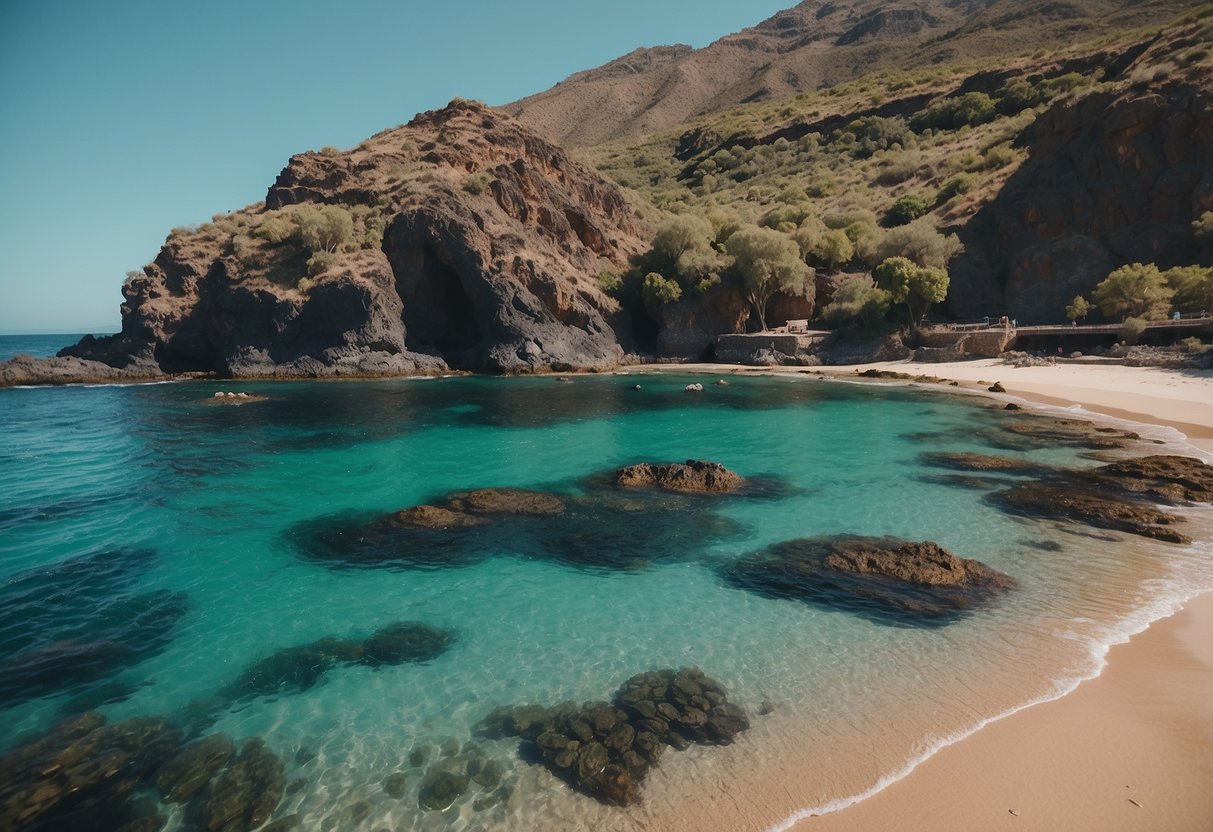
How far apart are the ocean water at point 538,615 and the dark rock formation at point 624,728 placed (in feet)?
0.69

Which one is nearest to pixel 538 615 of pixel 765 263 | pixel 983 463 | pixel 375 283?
pixel 983 463

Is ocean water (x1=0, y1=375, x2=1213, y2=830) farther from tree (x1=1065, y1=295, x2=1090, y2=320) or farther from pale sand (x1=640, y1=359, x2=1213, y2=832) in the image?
tree (x1=1065, y1=295, x2=1090, y2=320)

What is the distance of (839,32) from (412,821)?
222420 mm

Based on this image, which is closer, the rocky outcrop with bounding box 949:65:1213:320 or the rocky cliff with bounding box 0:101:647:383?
the rocky outcrop with bounding box 949:65:1213:320

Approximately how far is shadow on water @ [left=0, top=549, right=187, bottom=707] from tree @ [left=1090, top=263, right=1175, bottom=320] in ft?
174

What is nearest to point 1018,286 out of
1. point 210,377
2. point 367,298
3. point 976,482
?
point 976,482

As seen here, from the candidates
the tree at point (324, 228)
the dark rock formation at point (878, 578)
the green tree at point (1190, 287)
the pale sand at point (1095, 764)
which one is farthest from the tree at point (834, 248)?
the pale sand at point (1095, 764)

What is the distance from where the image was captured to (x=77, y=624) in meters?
10.0

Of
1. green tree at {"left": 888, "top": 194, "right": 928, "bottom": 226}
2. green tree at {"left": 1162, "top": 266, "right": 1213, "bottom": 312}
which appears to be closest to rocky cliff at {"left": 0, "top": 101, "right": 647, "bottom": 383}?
green tree at {"left": 888, "top": 194, "right": 928, "bottom": 226}

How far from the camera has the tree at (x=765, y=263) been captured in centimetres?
5397

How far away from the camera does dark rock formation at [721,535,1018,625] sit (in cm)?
987

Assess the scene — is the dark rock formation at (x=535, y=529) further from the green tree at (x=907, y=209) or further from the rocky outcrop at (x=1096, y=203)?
the green tree at (x=907, y=209)

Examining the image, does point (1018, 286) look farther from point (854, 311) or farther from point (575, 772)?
point (575, 772)

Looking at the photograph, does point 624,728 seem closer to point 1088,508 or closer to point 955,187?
point 1088,508
